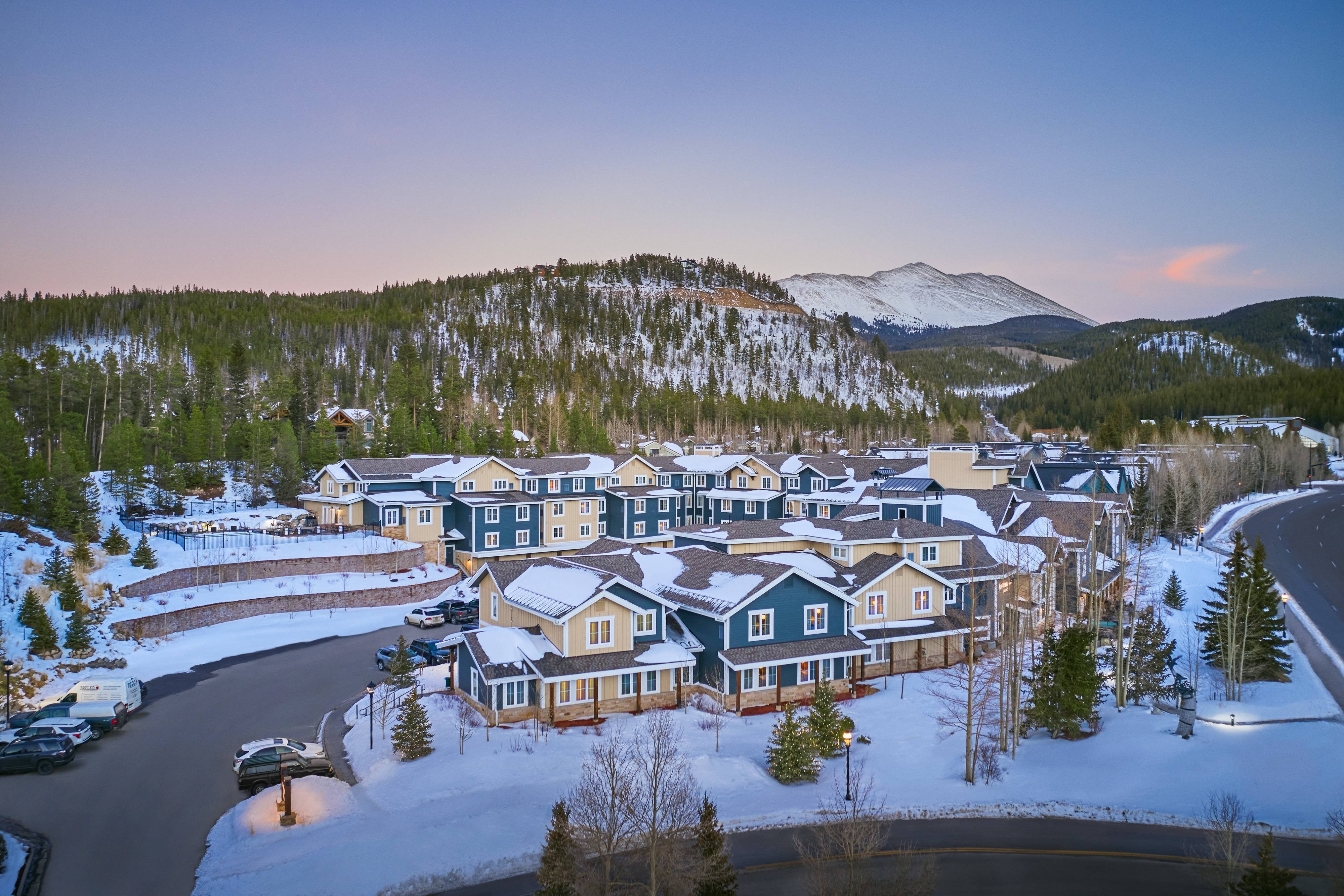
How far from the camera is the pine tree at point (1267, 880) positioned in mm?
12664

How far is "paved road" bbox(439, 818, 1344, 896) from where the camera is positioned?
55.5 feet

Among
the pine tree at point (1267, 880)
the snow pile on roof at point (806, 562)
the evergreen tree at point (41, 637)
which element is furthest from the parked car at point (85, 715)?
the pine tree at point (1267, 880)

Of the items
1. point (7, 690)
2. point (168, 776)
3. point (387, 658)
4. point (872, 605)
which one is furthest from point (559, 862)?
point (7, 690)

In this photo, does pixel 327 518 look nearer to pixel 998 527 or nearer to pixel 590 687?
pixel 590 687

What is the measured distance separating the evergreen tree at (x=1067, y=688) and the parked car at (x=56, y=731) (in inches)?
1244

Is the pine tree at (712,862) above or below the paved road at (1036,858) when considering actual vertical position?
above

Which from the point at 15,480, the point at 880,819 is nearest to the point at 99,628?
the point at 15,480

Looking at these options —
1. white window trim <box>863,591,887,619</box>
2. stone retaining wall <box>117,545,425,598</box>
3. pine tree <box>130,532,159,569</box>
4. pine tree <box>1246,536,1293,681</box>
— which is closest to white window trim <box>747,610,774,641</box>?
white window trim <box>863,591,887,619</box>

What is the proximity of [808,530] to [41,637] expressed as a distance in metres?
34.9

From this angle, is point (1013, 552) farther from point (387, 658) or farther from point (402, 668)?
point (387, 658)

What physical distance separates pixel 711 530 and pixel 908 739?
19.1 meters

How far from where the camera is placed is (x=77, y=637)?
33344mm

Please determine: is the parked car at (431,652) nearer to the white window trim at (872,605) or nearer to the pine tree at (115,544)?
the pine tree at (115,544)

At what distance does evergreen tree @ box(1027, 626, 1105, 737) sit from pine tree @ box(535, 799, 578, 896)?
728 inches
